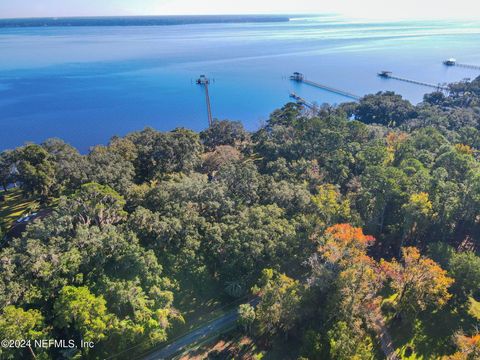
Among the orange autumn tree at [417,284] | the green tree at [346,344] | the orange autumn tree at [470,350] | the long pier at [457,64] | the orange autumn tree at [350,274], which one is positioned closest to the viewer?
the orange autumn tree at [470,350]

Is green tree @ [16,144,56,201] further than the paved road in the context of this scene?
Yes

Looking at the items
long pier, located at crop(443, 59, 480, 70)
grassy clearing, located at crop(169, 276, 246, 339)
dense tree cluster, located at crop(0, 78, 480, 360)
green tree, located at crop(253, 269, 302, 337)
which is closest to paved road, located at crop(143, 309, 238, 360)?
grassy clearing, located at crop(169, 276, 246, 339)

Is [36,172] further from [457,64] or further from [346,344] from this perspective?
[457,64]

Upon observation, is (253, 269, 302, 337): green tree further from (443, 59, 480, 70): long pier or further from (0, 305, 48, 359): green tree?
(443, 59, 480, 70): long pier

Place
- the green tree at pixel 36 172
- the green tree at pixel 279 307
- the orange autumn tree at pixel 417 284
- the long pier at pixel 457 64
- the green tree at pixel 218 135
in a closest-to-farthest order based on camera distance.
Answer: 1. the green tree at pixel 279 307
2. the orange autumn tree at pixel 417 284
3. the green tree at pixel 36 172
4. the green tree at pixel 218 135
5. the long pier at pixel 457 64

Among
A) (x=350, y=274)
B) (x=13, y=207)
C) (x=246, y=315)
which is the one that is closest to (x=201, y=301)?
(x=246, y=315)

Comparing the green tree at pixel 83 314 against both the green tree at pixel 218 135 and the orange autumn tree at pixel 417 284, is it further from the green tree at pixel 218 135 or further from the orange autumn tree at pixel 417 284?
the green tree at pixel 218 135

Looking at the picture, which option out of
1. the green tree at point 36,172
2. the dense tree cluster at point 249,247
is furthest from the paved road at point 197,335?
the green tree at point 36,172
